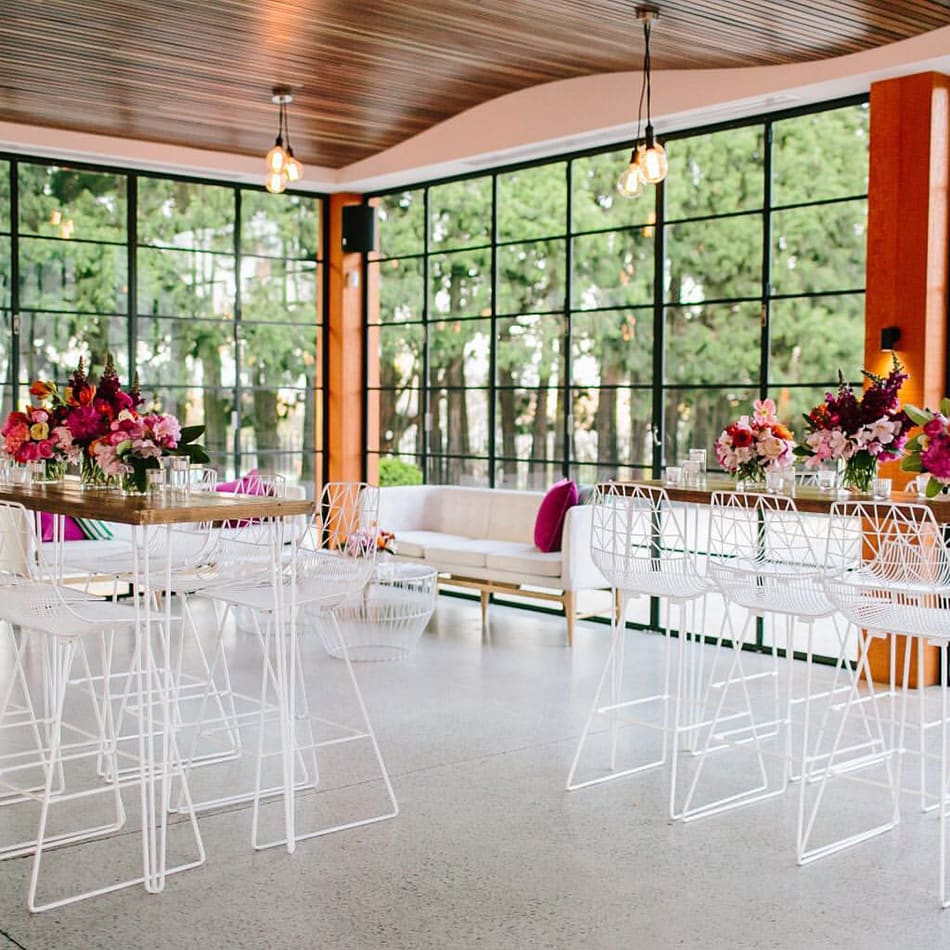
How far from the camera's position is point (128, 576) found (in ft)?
17.6

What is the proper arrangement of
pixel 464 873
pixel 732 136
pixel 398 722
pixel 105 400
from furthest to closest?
pixel 732 136, pixel 398 722, pixel 105 400, pixel 464 873

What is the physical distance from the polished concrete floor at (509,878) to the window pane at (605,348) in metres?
4.32

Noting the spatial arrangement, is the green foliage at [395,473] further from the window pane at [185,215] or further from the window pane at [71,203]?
the window pane at [71,203]

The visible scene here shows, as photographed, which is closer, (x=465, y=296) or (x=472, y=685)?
(x=472, y=685)

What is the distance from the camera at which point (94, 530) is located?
932 cm

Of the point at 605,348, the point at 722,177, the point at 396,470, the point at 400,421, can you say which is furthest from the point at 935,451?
the point at 722,177

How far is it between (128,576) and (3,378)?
16.1 feet

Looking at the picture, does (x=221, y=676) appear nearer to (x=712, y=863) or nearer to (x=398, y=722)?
(x=398, y=722)

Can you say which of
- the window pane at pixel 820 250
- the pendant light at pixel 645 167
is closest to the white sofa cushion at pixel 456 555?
the pendant light at pixel 645 167

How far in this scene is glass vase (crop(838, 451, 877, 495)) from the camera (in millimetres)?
5363

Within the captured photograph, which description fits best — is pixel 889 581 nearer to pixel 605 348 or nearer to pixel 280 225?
pixel 605 348

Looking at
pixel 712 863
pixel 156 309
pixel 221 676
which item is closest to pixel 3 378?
pixel 156 309

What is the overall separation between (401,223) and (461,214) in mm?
2553

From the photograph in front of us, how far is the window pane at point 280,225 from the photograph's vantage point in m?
10.8
